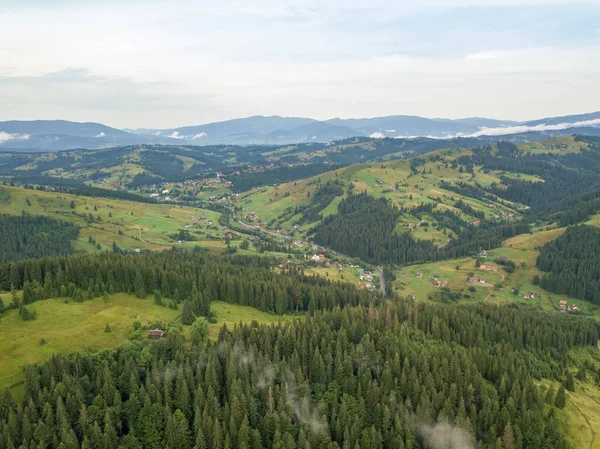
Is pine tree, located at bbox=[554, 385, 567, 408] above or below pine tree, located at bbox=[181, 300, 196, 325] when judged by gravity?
below

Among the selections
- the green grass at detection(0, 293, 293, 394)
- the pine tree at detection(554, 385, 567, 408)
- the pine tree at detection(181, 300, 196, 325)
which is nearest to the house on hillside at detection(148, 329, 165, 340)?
the green grass at detection(0, 293, 293, 394)

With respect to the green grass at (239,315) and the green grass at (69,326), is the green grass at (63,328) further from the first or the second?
the green grass at (239,315)

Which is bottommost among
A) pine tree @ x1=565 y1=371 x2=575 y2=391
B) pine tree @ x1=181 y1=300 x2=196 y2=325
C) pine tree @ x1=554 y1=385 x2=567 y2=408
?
pine tree @ x1=565 y1=371 x2=575 y2=391

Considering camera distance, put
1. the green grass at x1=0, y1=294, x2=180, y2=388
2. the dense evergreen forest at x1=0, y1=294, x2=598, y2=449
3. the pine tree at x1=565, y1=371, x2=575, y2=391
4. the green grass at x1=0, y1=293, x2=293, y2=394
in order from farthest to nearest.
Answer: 1. the pine tree at x1=565, y1=371, x2=575, y2=391
2. the green grass at x1=0, y1=294, x2=180, y2=388
3. the green grass at x1=0, y1=293, x2=293, y2=394
4. the dense evergreen forest at x1=0, y1=294, x2=598, y2=449

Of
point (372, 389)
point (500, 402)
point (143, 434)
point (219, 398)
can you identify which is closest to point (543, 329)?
point (500, 402)

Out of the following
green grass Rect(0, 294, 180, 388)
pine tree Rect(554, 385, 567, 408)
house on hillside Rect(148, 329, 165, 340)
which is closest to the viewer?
green grass Rect(0, 294, 180, 388)

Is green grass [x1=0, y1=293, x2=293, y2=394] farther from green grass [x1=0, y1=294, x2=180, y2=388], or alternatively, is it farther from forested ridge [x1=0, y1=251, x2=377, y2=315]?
forested ridge [x1=0, y1=251, x2=377, y2=315]

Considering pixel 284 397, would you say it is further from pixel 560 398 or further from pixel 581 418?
pixel 581 418

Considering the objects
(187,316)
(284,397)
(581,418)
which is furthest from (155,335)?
(581,418)

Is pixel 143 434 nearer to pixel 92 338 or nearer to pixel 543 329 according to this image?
pixel 92 338
